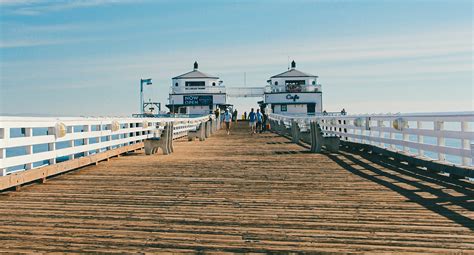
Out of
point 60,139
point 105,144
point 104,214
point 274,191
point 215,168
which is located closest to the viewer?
point 104,214

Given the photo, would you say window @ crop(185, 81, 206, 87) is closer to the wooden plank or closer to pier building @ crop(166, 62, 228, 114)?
pier building @ crop(166, 62, 228, 114)

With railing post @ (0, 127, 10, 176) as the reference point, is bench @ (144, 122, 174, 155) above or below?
below

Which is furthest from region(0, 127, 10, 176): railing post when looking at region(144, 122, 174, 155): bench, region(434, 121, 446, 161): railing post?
region(434, 121, 446, 161): railing post

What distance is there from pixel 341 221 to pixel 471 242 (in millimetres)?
1354

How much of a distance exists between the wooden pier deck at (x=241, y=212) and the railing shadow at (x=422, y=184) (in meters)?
0.02

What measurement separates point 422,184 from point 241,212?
149 inches

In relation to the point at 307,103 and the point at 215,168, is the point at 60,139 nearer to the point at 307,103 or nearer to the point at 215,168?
the point at 215,168

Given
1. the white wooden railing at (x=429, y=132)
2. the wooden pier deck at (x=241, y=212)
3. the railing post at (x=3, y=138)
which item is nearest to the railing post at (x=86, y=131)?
the wooden pier deck at (x=241, y=212)

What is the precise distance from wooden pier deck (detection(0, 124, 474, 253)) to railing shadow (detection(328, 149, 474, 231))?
2 cm

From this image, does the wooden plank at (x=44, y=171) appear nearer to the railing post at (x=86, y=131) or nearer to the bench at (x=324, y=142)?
the railing post at (x=86, y=131)

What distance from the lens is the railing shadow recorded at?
5.97 metres

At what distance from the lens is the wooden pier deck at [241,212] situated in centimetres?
443

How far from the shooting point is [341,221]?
17.5 ft

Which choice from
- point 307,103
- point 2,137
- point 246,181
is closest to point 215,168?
point 246,181
